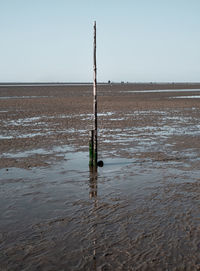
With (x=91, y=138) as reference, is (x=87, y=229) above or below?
below

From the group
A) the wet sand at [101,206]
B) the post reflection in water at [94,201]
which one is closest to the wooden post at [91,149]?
the wet sand at [101,206]

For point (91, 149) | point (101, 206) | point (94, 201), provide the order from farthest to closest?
point (91, 149) → point (94, 201) → point (101, 206)

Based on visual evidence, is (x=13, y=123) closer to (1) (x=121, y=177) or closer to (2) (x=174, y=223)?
(1) (x=121, y=177)

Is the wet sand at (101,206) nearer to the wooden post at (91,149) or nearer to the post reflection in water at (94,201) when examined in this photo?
the post reflection in water at (94,201)

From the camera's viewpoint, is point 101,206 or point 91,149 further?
point 91,149

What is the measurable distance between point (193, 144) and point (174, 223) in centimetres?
866

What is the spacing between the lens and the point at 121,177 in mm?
9922

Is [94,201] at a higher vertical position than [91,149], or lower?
lower

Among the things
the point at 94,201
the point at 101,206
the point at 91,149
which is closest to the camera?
the point at 101,206

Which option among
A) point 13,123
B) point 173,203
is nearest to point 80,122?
point 13,123

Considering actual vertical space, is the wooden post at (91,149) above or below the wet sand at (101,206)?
above

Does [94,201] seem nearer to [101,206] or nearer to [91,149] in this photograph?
[101,206]

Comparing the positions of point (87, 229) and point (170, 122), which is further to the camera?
point (170, 122)

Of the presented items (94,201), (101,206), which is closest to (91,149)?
(94,201)
